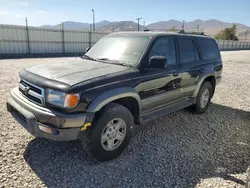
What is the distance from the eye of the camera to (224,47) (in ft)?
155

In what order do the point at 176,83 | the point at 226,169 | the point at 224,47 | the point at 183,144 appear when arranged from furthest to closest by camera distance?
1. the point at 224,47
2. the point at 176,83
3. the point at 183,144
4. the point at 226,169

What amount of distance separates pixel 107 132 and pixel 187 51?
2.63m

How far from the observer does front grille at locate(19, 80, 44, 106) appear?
281 centimetres

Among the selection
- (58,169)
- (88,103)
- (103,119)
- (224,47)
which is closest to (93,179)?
(58,169)

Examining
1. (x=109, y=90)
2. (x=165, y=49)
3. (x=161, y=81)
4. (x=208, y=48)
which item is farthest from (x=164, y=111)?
(x=208, y=48)

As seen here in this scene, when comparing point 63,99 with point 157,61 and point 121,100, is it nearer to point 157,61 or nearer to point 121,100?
point 121,100

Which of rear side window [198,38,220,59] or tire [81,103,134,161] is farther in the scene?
rear side window [198,38,220,59]

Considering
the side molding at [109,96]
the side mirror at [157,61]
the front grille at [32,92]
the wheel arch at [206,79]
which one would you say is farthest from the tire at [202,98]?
the front grille at [32,92]

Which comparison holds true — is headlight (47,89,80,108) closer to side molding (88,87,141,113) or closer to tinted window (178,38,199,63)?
side molding (88,87,141,113)

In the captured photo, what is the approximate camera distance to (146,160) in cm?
322

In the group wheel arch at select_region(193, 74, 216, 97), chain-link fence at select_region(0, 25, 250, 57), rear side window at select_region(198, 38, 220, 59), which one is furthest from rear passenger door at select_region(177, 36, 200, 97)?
chain-link fence at select_region(0, 25, 250, 57)

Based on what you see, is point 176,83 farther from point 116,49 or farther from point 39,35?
point 39,35

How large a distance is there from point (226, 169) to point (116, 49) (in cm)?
267

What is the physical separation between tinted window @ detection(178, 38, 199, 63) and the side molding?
1683mm
